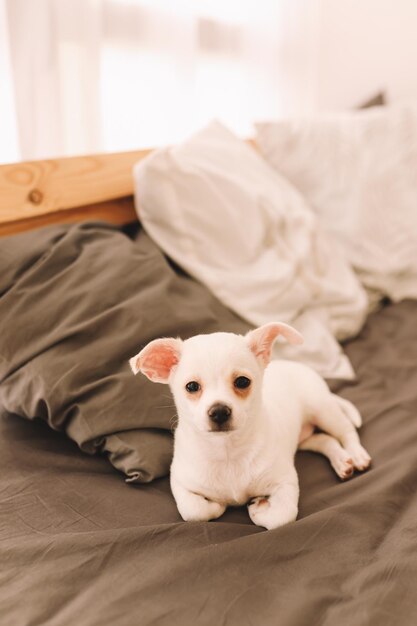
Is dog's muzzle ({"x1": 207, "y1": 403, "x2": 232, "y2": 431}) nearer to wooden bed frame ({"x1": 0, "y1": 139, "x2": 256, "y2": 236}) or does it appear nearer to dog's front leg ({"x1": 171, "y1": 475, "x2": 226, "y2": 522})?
dog's front leg ({"x1": 171, "y1": 475, "x2": 226, "y2": 522})

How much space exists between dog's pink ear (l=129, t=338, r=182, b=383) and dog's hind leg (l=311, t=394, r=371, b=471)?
32 cm

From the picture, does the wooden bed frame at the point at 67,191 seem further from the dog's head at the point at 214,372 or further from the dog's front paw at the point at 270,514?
the dog's front paw at the point at 270,514

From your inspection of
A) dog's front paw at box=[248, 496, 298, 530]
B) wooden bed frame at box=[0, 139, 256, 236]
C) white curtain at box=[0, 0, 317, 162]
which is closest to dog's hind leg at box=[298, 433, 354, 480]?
dog's front paw at box=[248, 496, 298, 530]

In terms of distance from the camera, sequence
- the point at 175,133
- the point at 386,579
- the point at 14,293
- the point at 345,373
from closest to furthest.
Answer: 1. the point at 386,579
2. the point at 14,293
3. the point at 345,373
4. the point at 175,133

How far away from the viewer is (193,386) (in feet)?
2.54

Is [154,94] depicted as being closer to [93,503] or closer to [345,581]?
[93,503]

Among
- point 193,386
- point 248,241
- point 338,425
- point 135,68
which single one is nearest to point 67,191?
point 248,241

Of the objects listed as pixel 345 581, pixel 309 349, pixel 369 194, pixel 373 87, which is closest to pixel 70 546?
pixel 345 581

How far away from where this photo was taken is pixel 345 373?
120 cm

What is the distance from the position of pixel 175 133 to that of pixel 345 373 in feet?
3.15

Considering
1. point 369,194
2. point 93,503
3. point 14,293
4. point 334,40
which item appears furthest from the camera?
point 334,40

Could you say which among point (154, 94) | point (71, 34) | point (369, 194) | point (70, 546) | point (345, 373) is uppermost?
point (71, 34)

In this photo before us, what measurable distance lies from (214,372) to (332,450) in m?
0.31

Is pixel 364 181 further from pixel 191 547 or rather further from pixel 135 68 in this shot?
pixel 191 547
